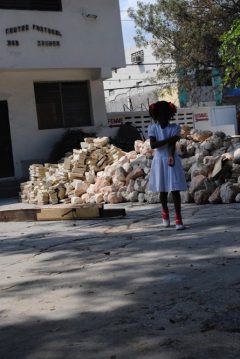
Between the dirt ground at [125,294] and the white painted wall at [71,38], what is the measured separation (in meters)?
9.29

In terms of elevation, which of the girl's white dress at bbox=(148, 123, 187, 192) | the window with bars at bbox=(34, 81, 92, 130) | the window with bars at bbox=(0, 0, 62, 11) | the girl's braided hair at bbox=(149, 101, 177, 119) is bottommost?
the girl's white dress at bbox=(148, 123, 187, 192)

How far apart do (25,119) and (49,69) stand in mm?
1655

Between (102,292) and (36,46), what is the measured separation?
12.5m

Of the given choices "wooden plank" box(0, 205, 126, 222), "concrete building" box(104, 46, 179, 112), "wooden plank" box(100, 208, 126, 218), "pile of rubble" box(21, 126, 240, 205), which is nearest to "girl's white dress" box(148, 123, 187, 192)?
"wooden plank" box(100, 208, 126, 218)

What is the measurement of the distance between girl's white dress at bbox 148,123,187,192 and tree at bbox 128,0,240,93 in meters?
19.9

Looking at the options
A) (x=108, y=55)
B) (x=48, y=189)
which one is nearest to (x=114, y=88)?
(x=108, y=55)

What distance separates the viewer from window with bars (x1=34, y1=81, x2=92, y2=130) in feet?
54.8

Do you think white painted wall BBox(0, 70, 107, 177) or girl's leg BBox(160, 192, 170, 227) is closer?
girl's leg BBox(160, 192, 170, 227)

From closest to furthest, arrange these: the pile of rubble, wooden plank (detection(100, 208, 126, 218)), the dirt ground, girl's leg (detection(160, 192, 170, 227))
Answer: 1. the dirt ground
2. girl's leg (detection(160, 192, 170, 227))
3. wooden plank (detection(100, 208, 126, 218))
4. the pile of rubble

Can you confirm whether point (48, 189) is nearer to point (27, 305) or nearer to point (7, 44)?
point (7, 44)

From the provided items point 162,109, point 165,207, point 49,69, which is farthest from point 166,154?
point 49,69

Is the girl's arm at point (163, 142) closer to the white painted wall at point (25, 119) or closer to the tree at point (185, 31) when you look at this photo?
the white painted wall at point (25, 119)

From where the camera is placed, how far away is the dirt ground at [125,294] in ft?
10.5

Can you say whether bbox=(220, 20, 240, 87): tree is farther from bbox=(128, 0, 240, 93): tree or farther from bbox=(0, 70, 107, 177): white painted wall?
bbox=(128, 0, 240, 93): tree
